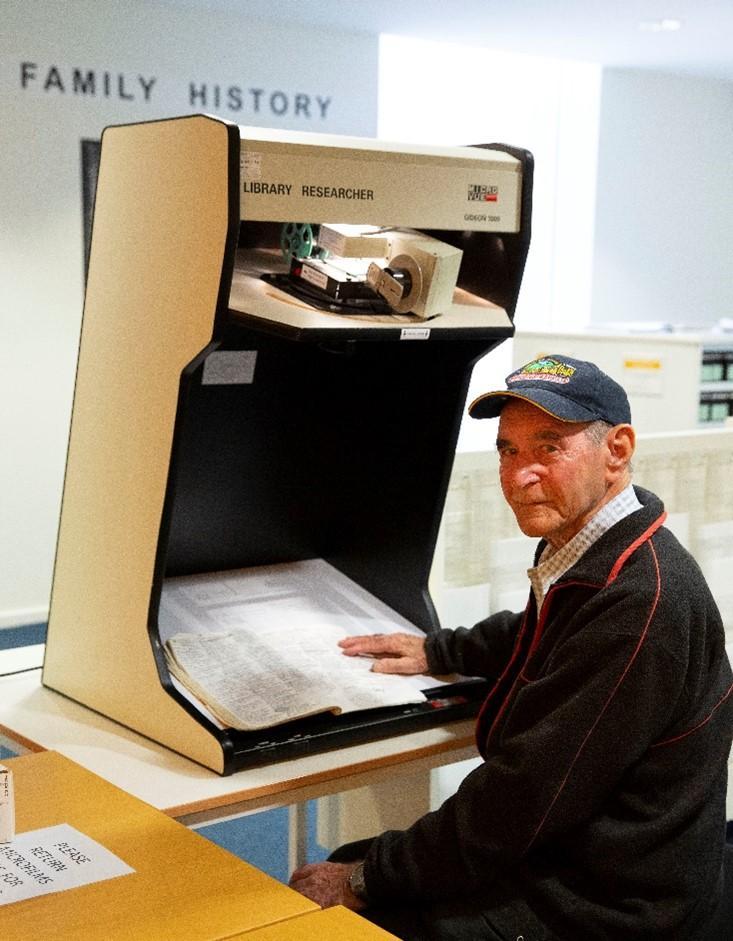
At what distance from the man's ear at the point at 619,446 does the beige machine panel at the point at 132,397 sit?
0.56 metres

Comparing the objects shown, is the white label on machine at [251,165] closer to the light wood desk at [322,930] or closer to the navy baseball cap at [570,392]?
the navy baseball cap at [570,392]

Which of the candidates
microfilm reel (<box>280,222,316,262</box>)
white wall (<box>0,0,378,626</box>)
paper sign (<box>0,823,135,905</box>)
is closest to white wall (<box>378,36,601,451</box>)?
white wall (<box>0,0,378,626</box>)

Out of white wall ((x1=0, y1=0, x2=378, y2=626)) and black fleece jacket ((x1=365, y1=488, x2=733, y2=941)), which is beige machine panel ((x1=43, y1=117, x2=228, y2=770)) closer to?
black fleece jacket ((x1=365, y1=488, x2=733, y2=941))

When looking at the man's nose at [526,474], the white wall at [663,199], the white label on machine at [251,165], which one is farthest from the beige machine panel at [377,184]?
the white wall at [663,199]

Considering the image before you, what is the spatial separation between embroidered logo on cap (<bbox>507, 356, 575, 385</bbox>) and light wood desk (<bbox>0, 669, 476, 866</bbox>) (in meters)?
0.57

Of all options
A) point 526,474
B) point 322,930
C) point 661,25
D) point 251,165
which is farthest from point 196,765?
point 661,25

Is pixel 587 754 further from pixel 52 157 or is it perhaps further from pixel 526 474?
pixel 52 157

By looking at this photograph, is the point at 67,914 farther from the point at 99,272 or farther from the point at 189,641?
the point at 99,272

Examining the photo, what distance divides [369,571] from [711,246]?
21.7 ft

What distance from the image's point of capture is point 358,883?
63.2 inches

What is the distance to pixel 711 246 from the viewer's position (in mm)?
8219

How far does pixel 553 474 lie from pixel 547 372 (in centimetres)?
14

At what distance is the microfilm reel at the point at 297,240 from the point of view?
1903mm

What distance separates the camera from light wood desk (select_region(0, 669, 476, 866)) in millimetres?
1640
